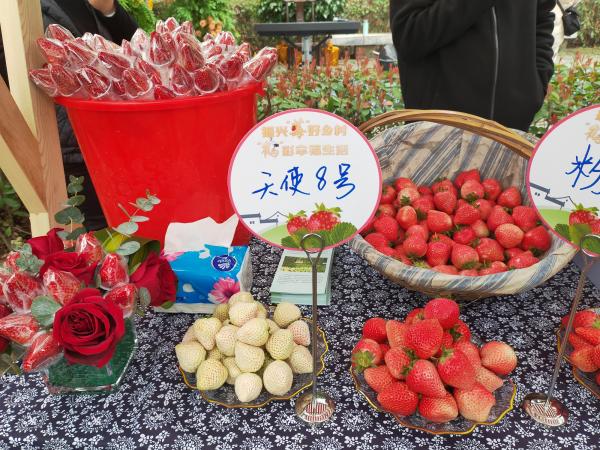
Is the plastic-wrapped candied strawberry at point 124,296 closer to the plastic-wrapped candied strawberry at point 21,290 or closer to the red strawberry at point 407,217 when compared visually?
the plastic-wrapped candied strawberry at point 21,290

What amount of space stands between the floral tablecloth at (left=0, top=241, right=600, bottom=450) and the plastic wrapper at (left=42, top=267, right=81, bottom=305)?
21cm

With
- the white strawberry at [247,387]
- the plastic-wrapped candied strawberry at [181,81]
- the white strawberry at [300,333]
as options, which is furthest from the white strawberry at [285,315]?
the plastic-wrapped candied strawberry at [181,81]

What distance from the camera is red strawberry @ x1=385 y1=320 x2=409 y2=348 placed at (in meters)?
0.72

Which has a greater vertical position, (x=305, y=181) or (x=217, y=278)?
(x=305, y=181)

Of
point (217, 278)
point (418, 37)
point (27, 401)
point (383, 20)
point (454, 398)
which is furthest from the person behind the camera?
point (383, 20)

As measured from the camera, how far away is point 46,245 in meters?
0.76

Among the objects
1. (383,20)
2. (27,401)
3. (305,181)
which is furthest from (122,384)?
(383,20)

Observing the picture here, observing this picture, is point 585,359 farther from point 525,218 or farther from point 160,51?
point 160,51

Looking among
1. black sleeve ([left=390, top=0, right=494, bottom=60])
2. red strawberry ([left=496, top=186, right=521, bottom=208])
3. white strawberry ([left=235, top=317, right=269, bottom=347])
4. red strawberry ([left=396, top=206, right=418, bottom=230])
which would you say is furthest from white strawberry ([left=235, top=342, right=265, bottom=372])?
black sleeve ([left=390, top=0, right=494, bottom=60])

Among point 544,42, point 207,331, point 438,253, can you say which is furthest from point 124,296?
point 544,42

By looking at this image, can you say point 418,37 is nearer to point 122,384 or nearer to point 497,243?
point 497,243

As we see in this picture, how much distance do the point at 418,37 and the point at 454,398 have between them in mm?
1145

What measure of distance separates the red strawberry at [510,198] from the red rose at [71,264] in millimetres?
892

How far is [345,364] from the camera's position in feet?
2.67
